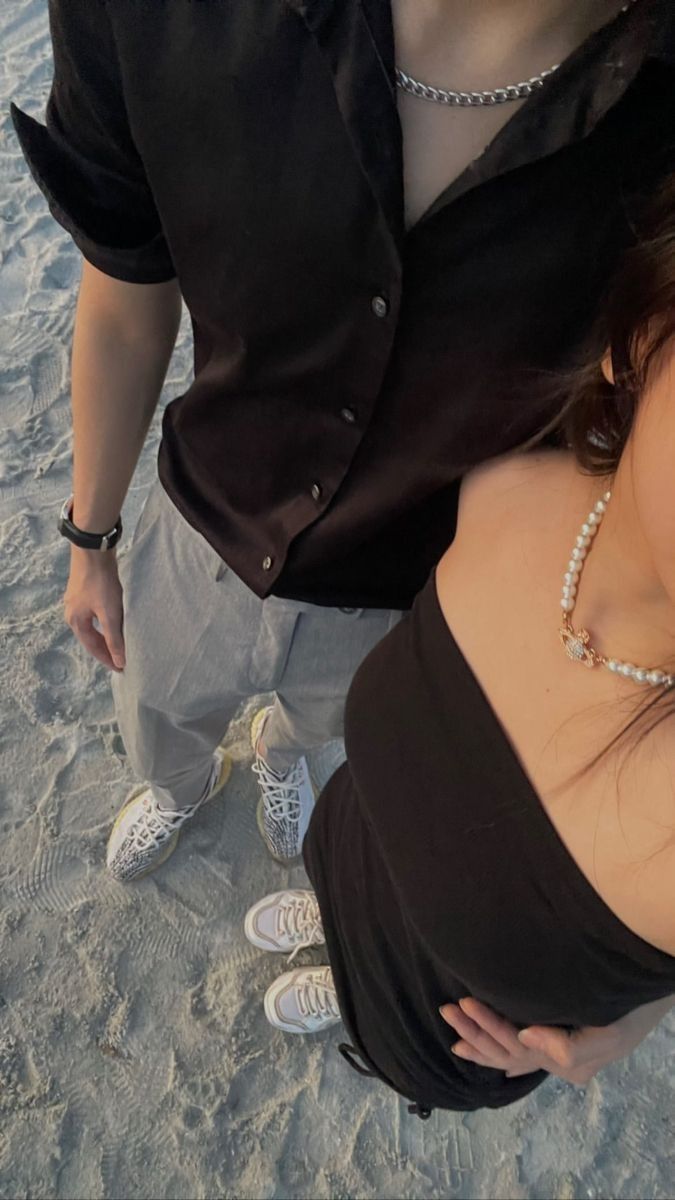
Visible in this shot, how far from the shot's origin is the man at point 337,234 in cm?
54

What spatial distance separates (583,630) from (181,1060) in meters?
1.10

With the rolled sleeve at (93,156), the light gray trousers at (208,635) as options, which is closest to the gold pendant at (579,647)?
the light gray trousers at (208,635)

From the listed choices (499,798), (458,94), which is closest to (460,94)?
(458,94)

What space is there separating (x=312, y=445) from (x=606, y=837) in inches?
15.9

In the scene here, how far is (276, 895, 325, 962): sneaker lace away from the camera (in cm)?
147

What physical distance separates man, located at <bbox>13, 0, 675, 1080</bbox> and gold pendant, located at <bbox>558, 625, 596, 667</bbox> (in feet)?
0.56

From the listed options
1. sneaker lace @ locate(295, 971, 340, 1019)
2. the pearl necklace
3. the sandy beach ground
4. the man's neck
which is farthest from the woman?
the sandy beach ground

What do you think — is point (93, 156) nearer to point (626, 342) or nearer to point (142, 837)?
point (626, 342)

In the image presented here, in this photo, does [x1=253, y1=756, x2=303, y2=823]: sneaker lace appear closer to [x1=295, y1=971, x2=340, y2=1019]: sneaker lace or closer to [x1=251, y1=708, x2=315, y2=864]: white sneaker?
[x1=251, y1=708, x2=315, y2=864]: white sneaker

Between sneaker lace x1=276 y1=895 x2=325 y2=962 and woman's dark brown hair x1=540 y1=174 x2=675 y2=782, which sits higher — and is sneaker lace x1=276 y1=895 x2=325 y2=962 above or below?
below

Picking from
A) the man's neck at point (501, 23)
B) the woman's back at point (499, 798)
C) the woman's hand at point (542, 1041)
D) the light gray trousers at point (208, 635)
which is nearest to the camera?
the man's neck at point (501, 23)

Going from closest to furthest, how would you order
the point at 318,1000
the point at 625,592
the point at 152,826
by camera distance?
the point at 625,592, the point at 318,1000, the point at 152,826

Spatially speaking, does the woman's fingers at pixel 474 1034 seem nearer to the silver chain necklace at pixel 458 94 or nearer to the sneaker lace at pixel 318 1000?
the sneaker lace at pixel 318 1000

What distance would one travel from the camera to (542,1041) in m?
0.77
